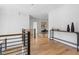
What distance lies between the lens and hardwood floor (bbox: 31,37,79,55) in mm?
1924

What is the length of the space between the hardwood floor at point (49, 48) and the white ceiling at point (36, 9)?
482 mm

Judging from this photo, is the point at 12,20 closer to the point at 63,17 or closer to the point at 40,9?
the point at 40,9

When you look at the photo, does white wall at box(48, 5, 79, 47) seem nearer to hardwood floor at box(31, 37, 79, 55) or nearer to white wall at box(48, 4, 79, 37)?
white wall at box(48, 4, 79, 37)

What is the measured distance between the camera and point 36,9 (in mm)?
2002

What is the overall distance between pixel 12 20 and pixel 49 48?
2.91ft

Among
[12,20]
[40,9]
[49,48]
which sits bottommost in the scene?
[49,48]

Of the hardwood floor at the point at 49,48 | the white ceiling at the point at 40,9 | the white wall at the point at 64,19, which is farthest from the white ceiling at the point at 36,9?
the hardwood floor at the point at 49,48

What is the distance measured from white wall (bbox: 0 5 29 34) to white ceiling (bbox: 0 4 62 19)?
0.18ft

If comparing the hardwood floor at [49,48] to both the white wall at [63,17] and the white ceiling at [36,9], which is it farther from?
the white ceiling at [36,9]

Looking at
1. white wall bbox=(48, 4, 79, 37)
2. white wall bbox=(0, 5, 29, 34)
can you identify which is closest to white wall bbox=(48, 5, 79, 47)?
white wall bbox=(48, 4, 79, 37)

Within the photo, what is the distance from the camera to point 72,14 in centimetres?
202

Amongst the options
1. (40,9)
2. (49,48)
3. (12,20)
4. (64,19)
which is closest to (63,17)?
(64,19)
